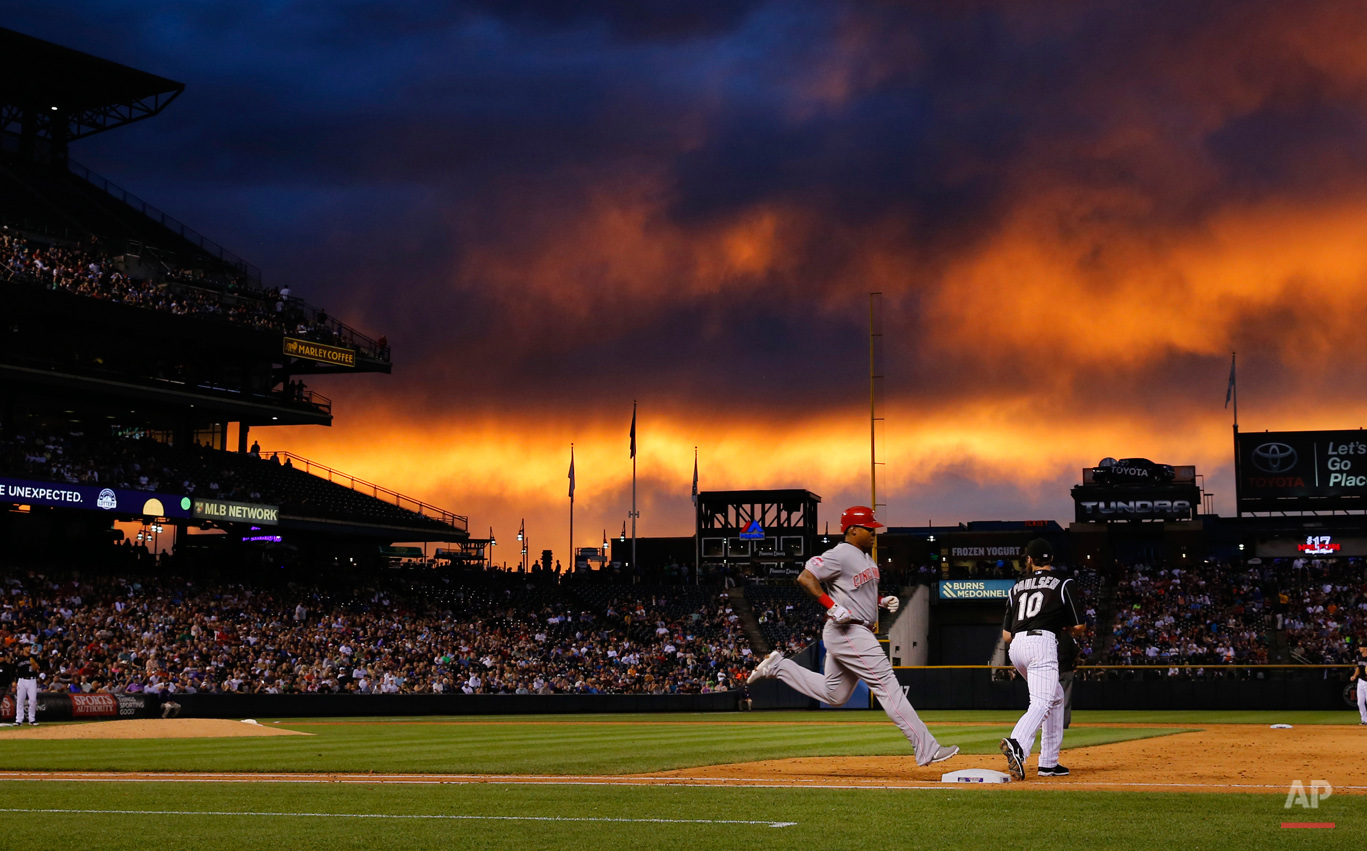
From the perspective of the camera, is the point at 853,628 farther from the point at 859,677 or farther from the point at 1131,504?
the point at 1131,504

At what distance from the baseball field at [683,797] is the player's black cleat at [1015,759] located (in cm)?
40

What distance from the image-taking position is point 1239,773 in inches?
465

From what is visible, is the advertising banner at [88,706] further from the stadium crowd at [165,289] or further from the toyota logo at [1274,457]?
the toyota logo at [1274,457]

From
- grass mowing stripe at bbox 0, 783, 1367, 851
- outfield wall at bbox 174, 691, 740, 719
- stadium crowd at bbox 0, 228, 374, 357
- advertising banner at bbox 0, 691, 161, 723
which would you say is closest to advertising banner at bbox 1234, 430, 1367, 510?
outfield wall at bbox 174, 691, 740, 719

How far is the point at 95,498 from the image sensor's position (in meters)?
42.0

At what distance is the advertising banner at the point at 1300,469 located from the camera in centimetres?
5650

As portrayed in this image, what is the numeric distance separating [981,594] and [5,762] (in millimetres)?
46431

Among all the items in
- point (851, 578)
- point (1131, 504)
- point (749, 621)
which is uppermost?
point (1131, 504)

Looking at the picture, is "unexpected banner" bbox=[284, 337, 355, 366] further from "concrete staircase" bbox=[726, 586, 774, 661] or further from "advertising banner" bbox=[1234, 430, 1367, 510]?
"advertising banner" bbox=[1234, 430, 1367, 510]

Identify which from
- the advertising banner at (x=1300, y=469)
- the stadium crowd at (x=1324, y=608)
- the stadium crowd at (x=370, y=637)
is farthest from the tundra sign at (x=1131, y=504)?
the stadium crowd at (x=370, y=637)

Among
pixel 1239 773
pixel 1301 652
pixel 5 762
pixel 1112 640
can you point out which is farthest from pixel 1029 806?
pixel 1112 640

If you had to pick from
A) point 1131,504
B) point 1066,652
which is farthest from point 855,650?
point 1131,504

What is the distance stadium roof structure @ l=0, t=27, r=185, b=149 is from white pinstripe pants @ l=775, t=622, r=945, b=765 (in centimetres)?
5351

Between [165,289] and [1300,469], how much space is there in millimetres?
47363
